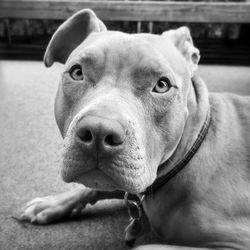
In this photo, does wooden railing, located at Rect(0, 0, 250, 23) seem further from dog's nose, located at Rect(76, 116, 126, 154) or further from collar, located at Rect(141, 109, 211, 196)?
dog's nose, located at Rect(76, 116, 126, 154)

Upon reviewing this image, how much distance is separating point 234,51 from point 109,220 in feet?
13.5

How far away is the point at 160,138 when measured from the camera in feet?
4.34

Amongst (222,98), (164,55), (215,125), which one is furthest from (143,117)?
(222,98)

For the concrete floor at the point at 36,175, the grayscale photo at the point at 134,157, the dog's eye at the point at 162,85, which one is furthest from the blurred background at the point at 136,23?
the dog's eye at the point at 162,85

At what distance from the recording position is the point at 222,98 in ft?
5.48

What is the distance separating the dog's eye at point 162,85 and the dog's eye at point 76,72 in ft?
0.86

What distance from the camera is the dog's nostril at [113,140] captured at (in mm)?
1114

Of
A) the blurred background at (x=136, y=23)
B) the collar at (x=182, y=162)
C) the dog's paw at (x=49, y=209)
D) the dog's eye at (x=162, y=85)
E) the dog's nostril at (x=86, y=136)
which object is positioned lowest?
the blurred background at (x=136, y=23)

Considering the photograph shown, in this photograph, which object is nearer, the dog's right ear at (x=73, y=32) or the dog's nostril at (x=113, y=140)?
the dog's nostril at (x=113, y=140)

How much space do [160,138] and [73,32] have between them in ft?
2.18

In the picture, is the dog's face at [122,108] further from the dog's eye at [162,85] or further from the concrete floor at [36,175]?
the concrete floor at [36,175]

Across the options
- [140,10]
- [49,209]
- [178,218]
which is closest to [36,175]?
[49,209]

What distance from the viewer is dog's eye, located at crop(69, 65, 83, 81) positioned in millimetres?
1387

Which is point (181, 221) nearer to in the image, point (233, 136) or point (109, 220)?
point (233, 136)
